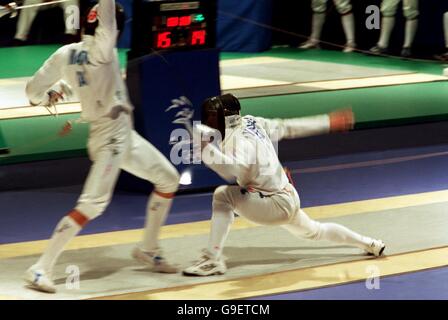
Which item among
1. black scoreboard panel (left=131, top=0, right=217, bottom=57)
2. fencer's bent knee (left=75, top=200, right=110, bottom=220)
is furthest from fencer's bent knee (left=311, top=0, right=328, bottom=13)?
fencer's bent knee (left=75, top=200, right=110, bottom=220)

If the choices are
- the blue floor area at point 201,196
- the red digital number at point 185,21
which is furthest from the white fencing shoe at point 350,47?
the red digital number at point 185,21

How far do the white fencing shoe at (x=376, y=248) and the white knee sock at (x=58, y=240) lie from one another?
6.05ft

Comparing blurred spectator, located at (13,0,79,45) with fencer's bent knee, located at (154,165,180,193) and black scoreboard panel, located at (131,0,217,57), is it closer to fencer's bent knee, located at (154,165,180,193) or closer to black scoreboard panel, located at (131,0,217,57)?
black scoreboard panel, located at (131,0,217,57)

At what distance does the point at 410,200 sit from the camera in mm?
8062

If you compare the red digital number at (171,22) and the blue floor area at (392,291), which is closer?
the blue floor area at (392,291)

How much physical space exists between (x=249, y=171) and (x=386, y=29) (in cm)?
870

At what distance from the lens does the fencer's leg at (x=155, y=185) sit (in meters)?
6.33

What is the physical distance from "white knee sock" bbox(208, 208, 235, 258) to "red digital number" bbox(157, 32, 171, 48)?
7.45 feet

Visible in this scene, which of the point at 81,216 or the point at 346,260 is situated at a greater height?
the point at 81,216

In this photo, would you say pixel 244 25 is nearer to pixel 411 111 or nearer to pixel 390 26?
pixel 390 26

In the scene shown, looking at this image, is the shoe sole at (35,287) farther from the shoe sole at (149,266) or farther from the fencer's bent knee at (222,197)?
the fencer's bent knee at (222,197)

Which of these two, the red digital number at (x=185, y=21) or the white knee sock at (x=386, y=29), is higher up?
the red digital number at (x=185, y=21)
